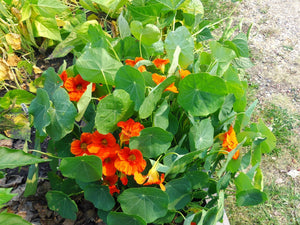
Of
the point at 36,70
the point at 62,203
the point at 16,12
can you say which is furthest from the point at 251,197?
the point at 16,12

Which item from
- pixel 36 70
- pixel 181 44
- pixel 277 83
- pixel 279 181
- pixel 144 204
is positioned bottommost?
pixel 279 181

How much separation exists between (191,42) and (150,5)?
0.31m

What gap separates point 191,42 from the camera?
1.34m

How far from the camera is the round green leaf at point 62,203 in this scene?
1.24m

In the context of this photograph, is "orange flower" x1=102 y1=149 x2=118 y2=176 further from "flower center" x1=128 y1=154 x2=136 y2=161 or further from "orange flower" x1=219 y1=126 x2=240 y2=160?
"orange flower" x1=219 y1=126 x2=240 y2=160

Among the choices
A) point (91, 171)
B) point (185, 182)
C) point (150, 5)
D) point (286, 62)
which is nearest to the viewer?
point (91, 171)

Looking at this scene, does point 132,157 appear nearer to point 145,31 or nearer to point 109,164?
point 109,164

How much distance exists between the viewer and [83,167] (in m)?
1.10

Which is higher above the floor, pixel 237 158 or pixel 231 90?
pixel 231 90

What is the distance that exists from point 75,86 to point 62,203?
49cm

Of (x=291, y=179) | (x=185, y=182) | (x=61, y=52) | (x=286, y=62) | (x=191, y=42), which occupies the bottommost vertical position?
(x=291, y=179)

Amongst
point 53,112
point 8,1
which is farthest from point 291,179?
point 8,1

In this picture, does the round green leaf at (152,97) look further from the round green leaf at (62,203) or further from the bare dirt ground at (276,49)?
the bare dirt ground at (276,49)

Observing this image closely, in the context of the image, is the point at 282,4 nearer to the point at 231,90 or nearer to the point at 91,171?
the point at 231,90
